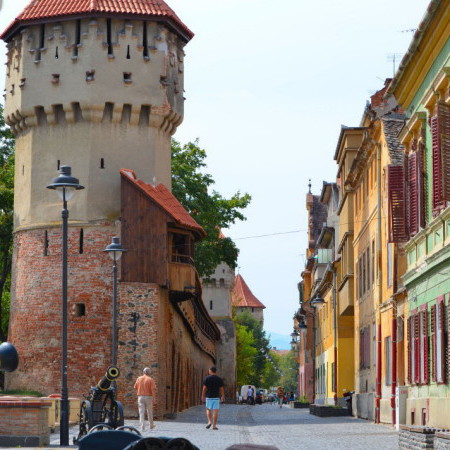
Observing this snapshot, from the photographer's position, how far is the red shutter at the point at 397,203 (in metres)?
27.9

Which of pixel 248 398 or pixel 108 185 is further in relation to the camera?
pixel 248 398

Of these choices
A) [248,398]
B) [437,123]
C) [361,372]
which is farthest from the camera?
[248,398]

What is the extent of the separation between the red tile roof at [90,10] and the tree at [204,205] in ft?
38.8

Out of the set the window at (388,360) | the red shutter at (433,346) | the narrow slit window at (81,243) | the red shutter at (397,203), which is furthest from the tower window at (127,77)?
the red shutter at (433,346)

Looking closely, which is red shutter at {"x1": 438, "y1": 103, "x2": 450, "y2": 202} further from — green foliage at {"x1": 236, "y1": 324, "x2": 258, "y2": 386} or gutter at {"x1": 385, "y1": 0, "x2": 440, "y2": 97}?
green foliage at {"x1": 236, "y1": 324, "x2": 258, "y2": 386}

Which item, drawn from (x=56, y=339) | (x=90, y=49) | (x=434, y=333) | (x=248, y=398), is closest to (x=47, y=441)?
(x=434, y=333)

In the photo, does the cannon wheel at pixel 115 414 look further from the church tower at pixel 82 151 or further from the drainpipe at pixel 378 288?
the church tower at pixel 82 151

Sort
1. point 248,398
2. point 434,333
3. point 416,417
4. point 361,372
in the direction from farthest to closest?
point 248,398 < point 361,372 < point 416,417 < point 434,333

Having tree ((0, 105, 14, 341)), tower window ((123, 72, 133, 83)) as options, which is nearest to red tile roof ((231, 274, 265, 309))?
tree ((0, 105, 14, 341))

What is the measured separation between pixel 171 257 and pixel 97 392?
2076cm

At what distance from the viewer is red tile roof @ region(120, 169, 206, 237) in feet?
146

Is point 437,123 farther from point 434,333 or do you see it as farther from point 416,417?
point 416,417

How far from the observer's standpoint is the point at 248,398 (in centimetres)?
9850

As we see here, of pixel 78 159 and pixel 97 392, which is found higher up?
pixel 78 159
